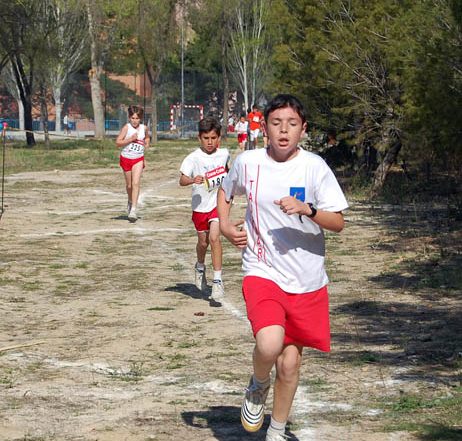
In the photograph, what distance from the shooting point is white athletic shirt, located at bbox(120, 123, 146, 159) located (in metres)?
19.2

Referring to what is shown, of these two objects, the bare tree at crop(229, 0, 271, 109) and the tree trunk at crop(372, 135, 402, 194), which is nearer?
the tree trunk at crop(372, 135, 402, 194)

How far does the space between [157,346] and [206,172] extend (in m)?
2.87

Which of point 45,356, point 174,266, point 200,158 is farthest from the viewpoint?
point 174,266

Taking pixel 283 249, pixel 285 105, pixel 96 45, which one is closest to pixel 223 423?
pixel 283 249

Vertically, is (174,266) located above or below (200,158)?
below

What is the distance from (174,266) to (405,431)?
800 cm

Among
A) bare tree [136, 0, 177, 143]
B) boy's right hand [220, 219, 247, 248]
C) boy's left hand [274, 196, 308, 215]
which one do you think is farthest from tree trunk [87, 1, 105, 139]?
boy's left hand [274, 196, 308, 215]

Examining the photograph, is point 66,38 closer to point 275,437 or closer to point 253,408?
point 253,408

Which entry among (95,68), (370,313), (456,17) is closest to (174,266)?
(370,313)

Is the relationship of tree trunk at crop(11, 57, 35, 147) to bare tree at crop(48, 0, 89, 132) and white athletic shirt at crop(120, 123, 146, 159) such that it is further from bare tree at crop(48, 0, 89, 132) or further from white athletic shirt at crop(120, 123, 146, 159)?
white athletic shirt at crop(120, 123, 146, 159)

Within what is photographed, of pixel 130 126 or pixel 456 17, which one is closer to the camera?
pixel 456 17

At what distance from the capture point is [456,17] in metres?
15.5

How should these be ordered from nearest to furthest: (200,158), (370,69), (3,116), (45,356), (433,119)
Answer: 1. (45,356)
2. (200,158)
3. (433,119)
4. (370,69)
5. (3,116)

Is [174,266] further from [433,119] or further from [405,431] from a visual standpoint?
[405,431]
